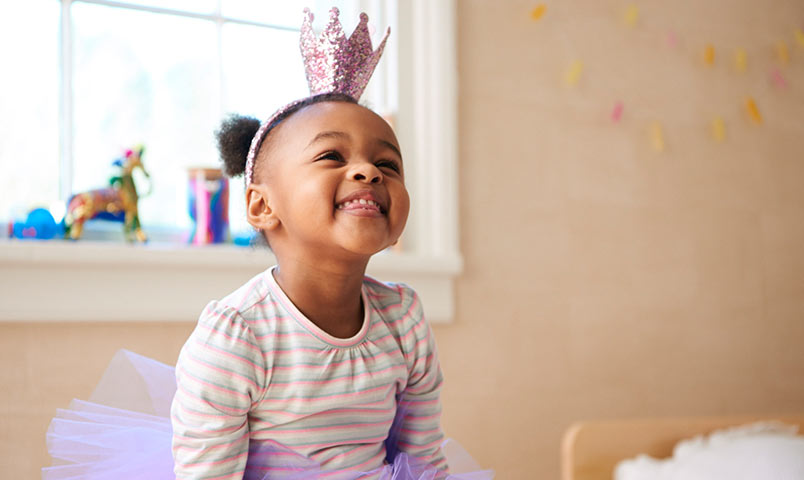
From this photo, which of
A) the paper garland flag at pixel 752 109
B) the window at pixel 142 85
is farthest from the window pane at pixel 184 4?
the paper garland flag at pixel 752 109

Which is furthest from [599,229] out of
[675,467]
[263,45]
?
[263,45]

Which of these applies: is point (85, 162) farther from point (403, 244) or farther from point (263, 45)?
point (403, 244)

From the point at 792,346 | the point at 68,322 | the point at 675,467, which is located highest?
the point at 68,322

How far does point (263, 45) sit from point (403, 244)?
527 mm

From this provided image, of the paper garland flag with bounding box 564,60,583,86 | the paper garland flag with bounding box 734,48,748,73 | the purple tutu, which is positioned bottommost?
the purple tutu

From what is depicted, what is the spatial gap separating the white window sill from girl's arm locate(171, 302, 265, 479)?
559 mm

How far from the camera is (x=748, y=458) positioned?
4.37 feet

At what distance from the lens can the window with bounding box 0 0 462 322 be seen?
47.5 inches

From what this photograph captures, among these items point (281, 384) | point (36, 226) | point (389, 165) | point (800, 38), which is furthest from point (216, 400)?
point (800, 38)

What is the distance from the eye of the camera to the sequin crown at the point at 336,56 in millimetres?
800

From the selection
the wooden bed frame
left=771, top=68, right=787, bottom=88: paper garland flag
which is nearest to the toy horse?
the wooden bed frame

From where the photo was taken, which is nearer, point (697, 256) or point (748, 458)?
point (748, 458)

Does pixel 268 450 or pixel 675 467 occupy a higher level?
pixel 268 450

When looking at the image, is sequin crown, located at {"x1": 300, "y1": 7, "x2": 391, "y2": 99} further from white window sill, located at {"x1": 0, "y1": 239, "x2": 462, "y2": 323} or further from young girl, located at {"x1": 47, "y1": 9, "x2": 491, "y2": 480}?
white window sill, located at {"x1": 0, "y1": 239, "x2": 462, "y2": 323}
